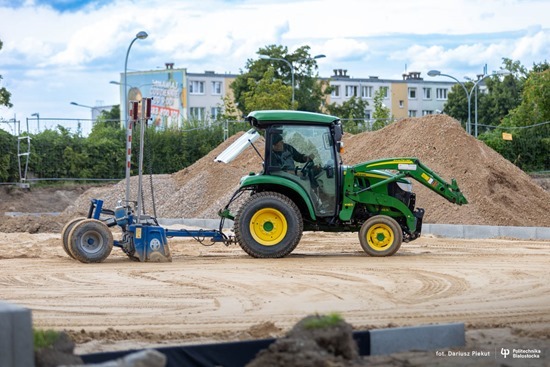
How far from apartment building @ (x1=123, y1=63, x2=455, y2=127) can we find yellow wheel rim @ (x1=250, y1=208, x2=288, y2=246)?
7016 centimetres

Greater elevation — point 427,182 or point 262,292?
point 427,182

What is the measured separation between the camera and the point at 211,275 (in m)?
15.7

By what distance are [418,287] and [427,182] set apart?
203 inches

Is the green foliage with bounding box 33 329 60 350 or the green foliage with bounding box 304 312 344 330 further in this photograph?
the green foliage with bounding box 304 312 344 330

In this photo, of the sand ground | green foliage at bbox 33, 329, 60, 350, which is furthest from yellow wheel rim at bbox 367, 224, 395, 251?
green foliage at bbox 33, 329, 60, 350

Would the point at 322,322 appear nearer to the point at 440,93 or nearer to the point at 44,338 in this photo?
the point at 44,338

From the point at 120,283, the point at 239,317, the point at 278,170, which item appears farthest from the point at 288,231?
the point at 239,317

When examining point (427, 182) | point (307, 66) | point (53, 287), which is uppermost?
point (307, 66)

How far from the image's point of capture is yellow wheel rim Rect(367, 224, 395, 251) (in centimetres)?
1859

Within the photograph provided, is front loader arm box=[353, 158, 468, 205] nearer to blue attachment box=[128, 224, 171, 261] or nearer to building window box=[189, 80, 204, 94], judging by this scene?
blue attachment box=[128, 224, 171, 261]

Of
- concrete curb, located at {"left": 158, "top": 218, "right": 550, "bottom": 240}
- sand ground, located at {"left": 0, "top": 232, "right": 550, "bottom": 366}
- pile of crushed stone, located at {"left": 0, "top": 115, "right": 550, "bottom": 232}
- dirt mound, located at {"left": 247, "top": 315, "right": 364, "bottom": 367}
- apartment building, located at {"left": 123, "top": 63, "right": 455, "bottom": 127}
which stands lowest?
sand ground, located at {"left": 0, "top": 232, "right": 550, "bottom": 366}

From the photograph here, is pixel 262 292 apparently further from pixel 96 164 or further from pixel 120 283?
pixel 96 164

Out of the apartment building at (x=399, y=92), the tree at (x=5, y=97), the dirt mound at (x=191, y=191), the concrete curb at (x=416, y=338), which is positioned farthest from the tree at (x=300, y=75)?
the concrete curb at (x=416, y=338)

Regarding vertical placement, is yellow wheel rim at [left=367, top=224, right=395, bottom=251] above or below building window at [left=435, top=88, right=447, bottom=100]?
below
